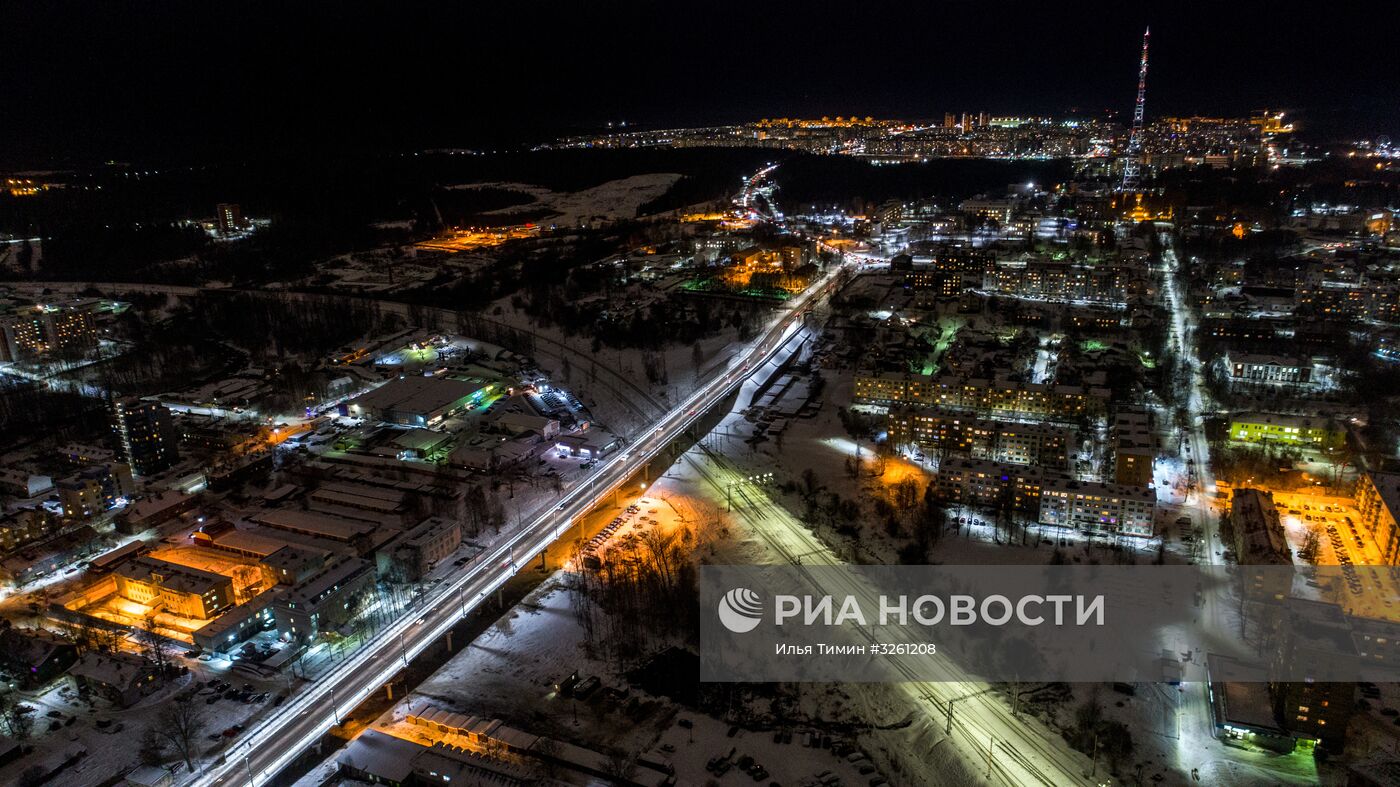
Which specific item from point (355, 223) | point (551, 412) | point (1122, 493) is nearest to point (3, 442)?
point (551, 412)

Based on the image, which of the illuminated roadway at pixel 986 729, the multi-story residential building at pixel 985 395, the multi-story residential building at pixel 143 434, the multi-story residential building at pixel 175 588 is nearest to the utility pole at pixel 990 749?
the illuminated roadway at pixel 986 729

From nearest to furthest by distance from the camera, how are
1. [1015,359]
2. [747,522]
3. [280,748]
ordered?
1. [280,748]
2. [747,522]
3. [1015,359]

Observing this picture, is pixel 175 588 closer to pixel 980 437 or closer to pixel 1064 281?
pixel 980 437

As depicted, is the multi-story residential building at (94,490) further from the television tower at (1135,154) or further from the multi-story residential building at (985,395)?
the television tower at (1135,154)

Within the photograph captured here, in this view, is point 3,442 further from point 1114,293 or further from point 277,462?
point 1114,293

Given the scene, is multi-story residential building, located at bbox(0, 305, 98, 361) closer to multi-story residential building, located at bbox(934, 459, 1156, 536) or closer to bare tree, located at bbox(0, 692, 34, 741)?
bare tree, located at bbox(0, 692, 34, 741)

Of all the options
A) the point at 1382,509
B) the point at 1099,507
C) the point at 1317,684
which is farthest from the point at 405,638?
the point at 1382,509
